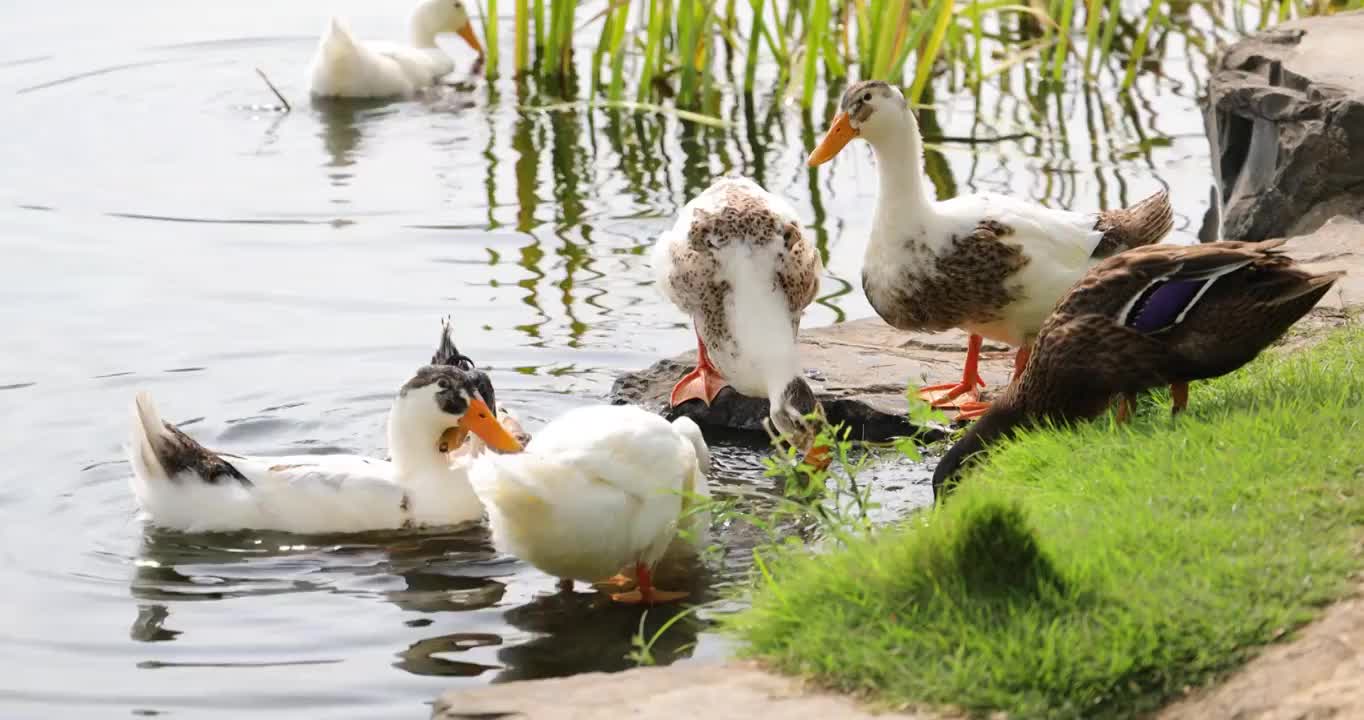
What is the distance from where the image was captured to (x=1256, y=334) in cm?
529

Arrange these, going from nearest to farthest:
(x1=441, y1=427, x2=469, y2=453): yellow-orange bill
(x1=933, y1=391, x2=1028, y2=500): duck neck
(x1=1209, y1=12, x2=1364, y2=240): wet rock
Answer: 1. (x1=933, y1=391, x2=1028, y2=500): duck neck
2. (x1=441, y1=427, x2=469, y2=453): yellow-orange bill
3. (x1=1209, y1=12, x2=1364, y2=240): wet rock

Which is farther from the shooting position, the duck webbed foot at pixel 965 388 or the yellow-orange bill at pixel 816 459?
the duck webbed foot at pixel 965 388

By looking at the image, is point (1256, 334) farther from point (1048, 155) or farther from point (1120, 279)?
point (1048, 155)

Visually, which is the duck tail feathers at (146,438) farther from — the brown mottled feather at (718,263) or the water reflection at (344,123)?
the water reflection at (344,123)

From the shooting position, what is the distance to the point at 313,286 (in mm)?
8969

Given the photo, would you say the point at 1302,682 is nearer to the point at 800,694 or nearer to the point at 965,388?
the point at 800,694

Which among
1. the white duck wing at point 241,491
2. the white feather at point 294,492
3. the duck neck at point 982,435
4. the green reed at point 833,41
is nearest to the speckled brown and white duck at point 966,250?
the duck neck at point 982,435

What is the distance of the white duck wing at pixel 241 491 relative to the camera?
19.6 feet

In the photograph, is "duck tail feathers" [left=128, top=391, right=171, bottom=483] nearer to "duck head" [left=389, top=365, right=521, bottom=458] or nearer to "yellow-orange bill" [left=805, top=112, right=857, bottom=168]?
"duck head" [left=389, top=365, right=521, bottom=458]

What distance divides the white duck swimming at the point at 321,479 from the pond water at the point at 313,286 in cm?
8

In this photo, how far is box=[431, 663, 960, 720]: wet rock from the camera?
151 inches

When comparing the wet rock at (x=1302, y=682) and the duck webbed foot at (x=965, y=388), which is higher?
the wet rock at (x=1302, y=682)

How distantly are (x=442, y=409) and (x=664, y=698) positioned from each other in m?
2.30

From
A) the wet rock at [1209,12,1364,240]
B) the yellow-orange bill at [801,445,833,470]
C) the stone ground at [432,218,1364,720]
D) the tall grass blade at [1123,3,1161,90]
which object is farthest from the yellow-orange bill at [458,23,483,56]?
the stone ground at [432,218,1364,720]
